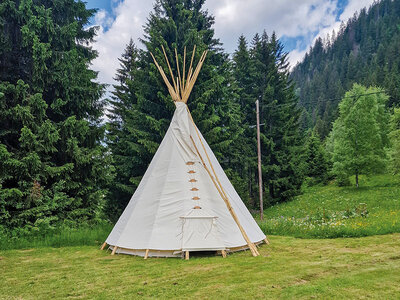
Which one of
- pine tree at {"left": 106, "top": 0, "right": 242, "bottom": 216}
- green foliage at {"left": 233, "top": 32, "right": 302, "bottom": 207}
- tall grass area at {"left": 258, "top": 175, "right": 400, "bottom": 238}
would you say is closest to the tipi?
tall grass area at {"left": 258, "top": 175, "right": 400, "bottom": 238}

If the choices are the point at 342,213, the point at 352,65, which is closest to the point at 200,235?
the point at 342,213

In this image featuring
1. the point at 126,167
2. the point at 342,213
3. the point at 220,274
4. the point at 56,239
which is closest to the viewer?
the point at 220,274

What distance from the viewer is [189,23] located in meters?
12.8

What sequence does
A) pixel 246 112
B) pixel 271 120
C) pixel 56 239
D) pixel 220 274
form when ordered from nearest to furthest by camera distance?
1. pixel 220 274
2. pixel 56 239
3. pixel 271 120
4. pixel 246 112

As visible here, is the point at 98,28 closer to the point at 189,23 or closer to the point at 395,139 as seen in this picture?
the point at 189,23

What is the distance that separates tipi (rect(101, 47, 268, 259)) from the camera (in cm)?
529

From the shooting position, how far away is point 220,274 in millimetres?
4199

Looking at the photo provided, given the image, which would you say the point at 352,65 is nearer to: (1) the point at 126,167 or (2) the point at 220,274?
(1) the point at 126,167

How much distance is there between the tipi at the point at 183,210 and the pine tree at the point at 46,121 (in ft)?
10.0

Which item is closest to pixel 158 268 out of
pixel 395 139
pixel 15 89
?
pixel 15 89

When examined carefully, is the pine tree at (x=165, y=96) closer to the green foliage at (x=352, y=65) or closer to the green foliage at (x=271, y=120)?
the green foliage at (x=271, y=120)

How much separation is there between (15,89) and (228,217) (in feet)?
23.0

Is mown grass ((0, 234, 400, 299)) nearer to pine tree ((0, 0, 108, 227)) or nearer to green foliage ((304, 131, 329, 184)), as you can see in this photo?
pine tree ((0, 0, 108, 227))

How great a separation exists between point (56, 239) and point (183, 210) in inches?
153
